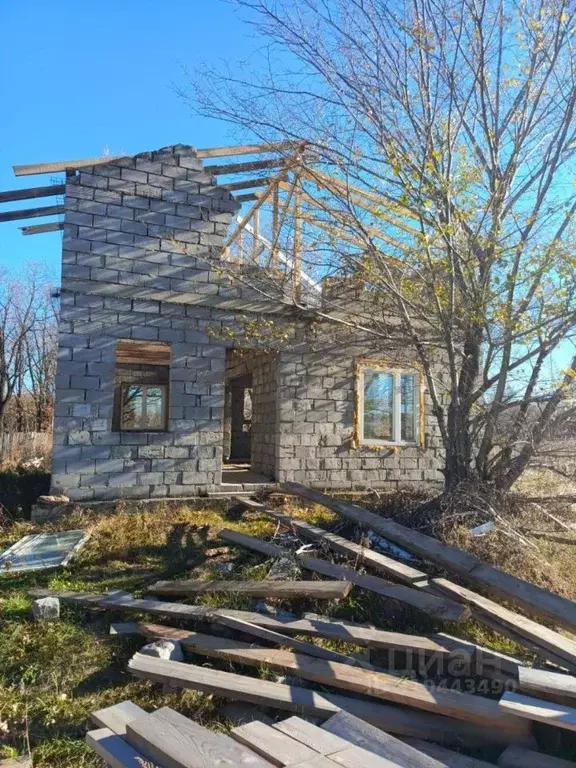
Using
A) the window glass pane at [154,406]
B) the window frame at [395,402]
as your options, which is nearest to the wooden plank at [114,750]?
the window frame at [395,402]

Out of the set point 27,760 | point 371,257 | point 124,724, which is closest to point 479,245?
point 371,257

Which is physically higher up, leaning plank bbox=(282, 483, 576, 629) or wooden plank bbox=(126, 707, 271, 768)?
leaning plank bbox=(282, 483, 576, 629)

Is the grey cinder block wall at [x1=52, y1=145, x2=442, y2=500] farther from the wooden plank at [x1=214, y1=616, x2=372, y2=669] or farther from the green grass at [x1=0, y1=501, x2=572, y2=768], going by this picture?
the wooden plank at [x1=214, y1=616, x2=372, y2=669]

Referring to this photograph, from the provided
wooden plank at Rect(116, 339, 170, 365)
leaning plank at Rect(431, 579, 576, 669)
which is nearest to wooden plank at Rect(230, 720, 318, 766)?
leaning plank at Rect(431, 579, 576, 669)

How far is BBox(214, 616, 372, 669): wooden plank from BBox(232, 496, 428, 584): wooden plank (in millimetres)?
1245

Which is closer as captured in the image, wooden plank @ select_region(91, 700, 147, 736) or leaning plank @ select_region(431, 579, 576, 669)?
wooden plank @ select_region(91, 700, 147, 736)

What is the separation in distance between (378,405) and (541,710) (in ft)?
24.0

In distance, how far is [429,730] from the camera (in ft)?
10.5

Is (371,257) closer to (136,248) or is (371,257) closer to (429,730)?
(136,248)

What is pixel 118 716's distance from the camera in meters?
3.15

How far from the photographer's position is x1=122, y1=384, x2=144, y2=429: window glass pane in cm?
1499

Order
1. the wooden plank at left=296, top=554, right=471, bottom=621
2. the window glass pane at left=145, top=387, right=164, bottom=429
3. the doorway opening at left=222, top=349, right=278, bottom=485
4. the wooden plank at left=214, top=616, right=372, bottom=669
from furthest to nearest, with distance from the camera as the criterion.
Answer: the window glass pane at left=145, top=387, right=164, bottom=429 < the doorway opening at left=222, top=349, right=278, bottom=485 < the wooden plank at left=296, top=554, right=471, bottom=621 < the wooden plank at left=214, top=616, right=372, bottom=669

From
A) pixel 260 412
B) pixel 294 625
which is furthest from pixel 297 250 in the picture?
pixel 294 625

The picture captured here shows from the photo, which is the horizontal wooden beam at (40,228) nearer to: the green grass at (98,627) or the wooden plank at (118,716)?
the green grass at (98,627)
